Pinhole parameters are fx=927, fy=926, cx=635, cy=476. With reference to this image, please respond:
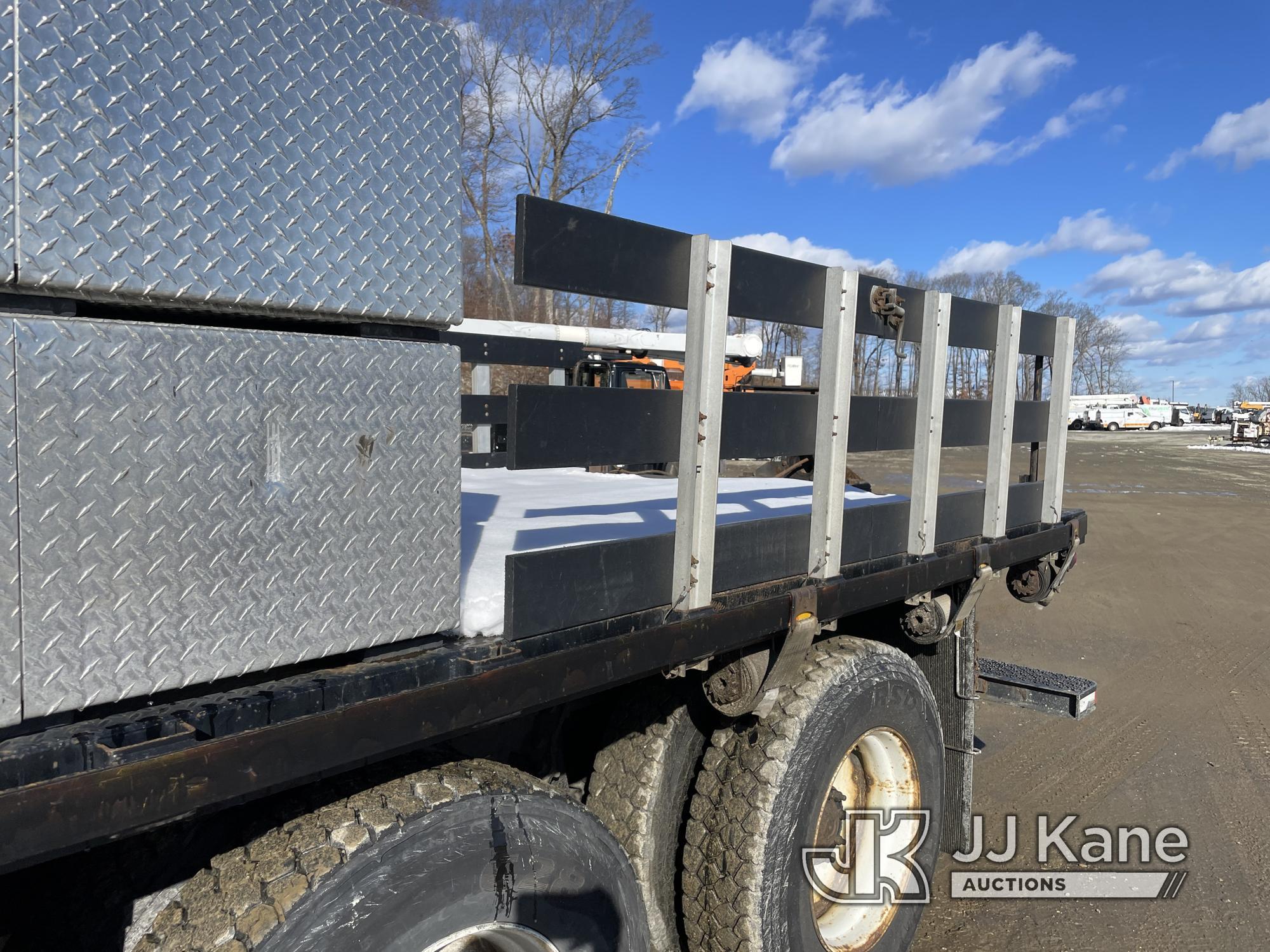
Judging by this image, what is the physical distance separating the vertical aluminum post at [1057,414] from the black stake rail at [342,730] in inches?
82.2

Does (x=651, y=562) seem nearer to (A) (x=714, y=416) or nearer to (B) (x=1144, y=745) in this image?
(A) (x=714, y=416)

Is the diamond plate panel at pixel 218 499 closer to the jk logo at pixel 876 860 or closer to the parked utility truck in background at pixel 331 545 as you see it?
the parked utility truck in background at pixel 331 545

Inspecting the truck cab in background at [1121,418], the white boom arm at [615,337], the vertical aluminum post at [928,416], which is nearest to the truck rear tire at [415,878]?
the vertical aluminum post at [928,416]

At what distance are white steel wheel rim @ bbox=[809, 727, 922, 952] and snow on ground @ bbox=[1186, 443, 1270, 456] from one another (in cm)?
4090

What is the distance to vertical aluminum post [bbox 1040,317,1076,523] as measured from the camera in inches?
150

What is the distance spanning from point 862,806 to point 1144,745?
3572 millimetres

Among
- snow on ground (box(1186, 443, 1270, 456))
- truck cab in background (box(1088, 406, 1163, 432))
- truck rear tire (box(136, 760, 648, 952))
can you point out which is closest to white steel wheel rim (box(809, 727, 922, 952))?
truck rear tire (box(136, 760, 648, 952))

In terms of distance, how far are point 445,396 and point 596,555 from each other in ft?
1.52

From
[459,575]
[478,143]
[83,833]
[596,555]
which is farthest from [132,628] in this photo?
[478,143]

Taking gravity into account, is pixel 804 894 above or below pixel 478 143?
below

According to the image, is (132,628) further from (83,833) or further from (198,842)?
(198,842)

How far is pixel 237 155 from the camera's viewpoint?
141 centimetres

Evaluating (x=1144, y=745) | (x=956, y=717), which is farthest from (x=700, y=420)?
(x=1144, y=745)

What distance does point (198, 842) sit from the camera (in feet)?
5.65
